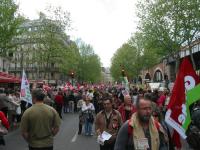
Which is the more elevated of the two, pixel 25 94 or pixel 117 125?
pixel 25 94

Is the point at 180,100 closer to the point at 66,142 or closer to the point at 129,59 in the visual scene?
the point at 66,142

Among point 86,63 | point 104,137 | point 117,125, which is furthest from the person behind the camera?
Result: point 86,63

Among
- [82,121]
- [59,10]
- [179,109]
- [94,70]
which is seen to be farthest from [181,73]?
[94,70]

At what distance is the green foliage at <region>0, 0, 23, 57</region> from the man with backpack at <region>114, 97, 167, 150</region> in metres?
40.3

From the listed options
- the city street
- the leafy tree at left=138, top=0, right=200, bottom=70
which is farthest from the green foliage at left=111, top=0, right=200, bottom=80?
the city street

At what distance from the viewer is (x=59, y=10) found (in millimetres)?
53531

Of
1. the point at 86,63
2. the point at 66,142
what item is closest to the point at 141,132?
the point at 66,142

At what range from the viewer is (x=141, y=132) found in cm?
496

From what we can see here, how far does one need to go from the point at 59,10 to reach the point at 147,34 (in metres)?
13.7

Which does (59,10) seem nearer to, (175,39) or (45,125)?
(175,39)

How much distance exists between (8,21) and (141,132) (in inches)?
1626

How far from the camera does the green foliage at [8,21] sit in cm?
4434

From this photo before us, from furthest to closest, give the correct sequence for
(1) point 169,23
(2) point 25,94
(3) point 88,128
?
(1) point 169,23
(3) point 88,128
(2) point 25,94

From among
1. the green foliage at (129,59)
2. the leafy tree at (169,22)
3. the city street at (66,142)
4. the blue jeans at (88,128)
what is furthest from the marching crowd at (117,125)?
the green foliage at (129,59)
